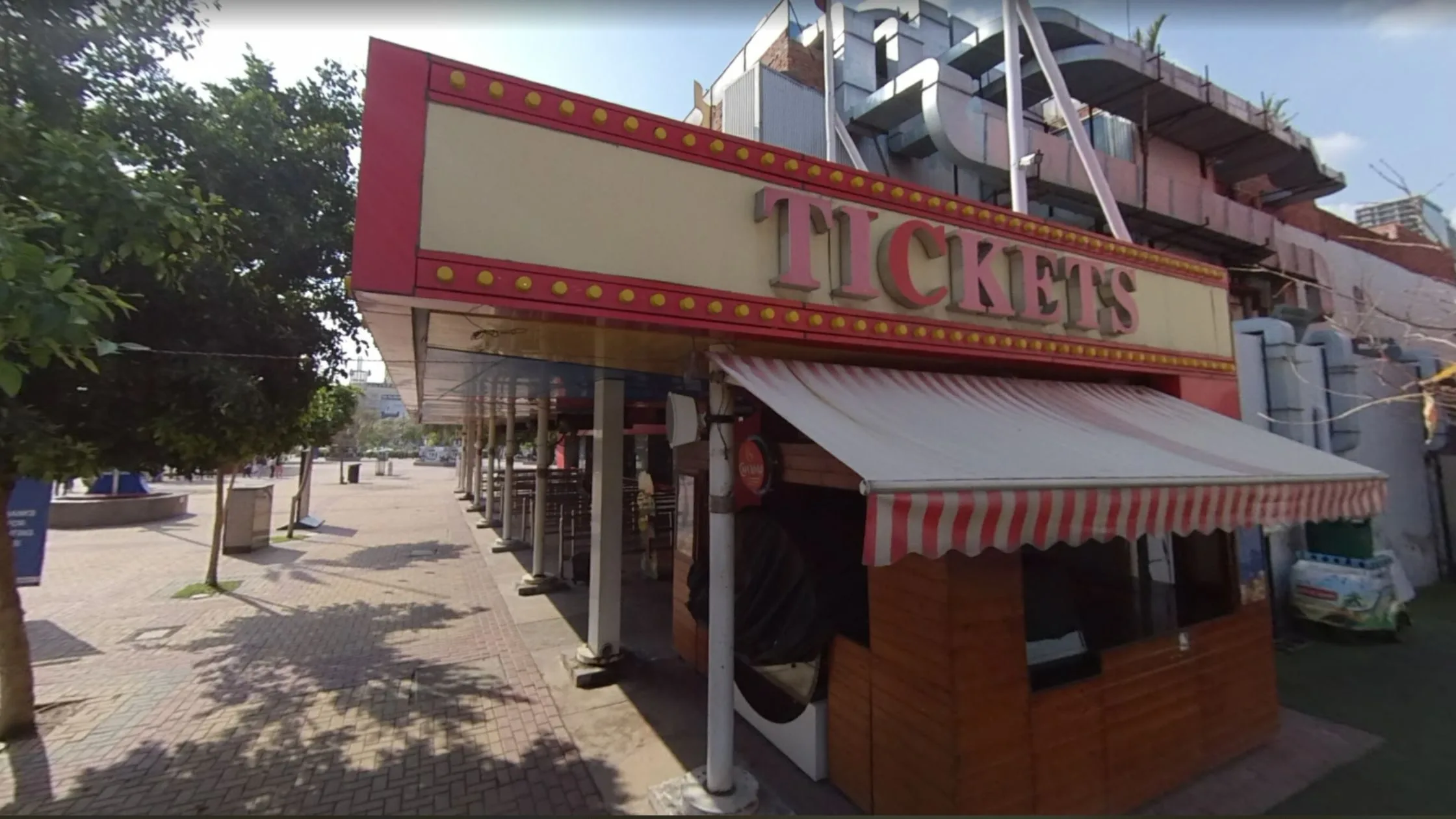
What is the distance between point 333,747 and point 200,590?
7.74 m

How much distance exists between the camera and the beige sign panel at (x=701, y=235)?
326 cm

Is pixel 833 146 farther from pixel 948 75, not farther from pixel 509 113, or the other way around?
pixel 509 113

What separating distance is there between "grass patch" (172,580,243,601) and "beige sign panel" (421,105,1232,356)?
11.1 metres

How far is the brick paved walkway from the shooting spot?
182 inches

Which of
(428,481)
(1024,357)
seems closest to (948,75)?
(1024,357)

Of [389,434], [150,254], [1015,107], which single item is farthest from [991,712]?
[389,434]

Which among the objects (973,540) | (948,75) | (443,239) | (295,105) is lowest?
(973,540)

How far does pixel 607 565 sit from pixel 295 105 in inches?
318

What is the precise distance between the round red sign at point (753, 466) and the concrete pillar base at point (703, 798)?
2.18 meters

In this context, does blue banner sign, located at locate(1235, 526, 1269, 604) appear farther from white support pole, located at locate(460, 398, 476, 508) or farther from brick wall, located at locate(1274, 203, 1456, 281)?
white support pole, located at locate(460, 398, 476, 508)

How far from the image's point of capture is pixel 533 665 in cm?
724

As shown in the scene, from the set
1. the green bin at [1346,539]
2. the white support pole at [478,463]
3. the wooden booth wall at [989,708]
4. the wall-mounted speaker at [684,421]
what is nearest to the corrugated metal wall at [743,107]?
the wall-mounted speaker at [684,421]

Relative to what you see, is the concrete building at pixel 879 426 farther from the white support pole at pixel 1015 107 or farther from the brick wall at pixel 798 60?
the brick wall at pixel 798 60

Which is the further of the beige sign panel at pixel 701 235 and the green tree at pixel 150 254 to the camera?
the green tree at pixel 150 254
